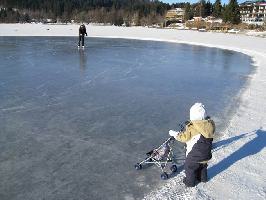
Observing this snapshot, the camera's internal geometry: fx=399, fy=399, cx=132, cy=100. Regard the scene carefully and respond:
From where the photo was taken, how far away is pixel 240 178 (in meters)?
4.86

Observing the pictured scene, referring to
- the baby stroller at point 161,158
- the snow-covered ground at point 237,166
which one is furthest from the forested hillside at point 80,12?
the baby stroller at point 161,158

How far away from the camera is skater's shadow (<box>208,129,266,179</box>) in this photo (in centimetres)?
518

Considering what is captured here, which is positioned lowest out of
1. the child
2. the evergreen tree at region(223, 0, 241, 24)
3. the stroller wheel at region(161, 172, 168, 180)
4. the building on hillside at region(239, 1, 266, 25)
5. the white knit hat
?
the stroller wheel at region(161, 172, 168, 180)

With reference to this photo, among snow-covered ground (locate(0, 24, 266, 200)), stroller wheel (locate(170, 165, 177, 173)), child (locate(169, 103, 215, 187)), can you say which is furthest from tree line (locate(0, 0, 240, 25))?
child (locate(169, 103, 215, 187))

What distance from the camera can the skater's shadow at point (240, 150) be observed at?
5.18 meters

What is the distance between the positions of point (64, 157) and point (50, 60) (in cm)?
1038

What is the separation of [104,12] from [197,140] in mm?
84933

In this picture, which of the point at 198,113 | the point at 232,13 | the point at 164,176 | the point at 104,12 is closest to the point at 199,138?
the point at 198,113

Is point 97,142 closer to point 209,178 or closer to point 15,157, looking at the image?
point 15,157

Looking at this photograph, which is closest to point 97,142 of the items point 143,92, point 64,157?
point 64,157

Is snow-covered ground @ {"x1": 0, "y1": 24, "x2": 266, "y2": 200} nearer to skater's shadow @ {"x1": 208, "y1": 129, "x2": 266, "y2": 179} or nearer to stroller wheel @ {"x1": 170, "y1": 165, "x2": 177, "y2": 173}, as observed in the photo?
skater's shadow @ {"x1": 208, "y1": 129, "x2": 266, "y2": 179}

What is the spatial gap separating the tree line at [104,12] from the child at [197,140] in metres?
50.8

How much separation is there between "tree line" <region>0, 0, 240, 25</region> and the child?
50.8 metres

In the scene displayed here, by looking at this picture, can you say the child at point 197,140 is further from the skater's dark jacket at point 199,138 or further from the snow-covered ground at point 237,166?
the snow-covered ground at point 237,166
